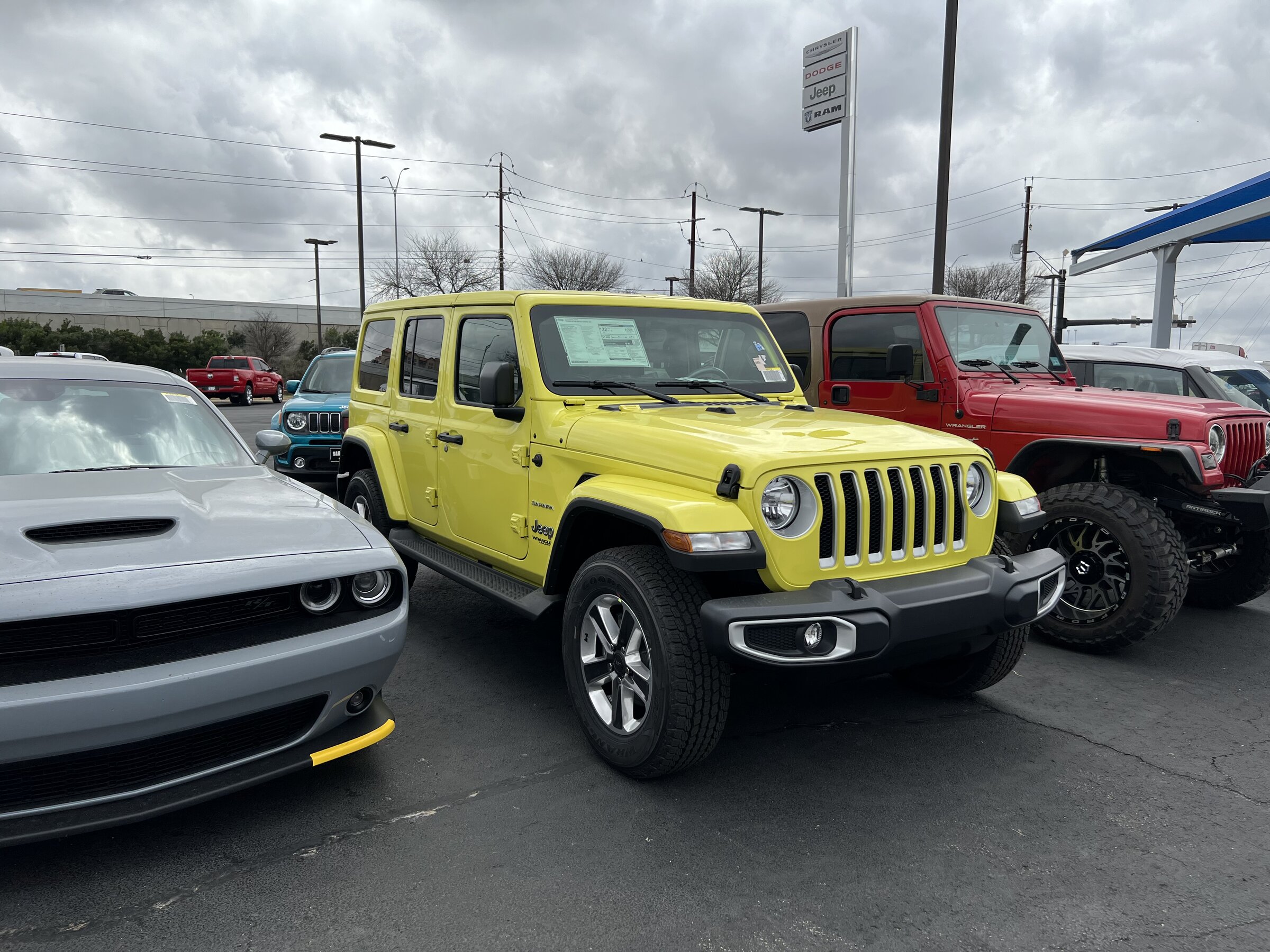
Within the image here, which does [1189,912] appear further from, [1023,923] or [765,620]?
[765,620]

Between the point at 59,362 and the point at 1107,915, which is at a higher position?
the point at 59,362

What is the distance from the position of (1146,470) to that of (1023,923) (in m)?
3.61

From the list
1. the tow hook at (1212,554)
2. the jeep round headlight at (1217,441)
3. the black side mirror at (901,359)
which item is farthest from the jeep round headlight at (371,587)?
the tow hook at (1212,554)

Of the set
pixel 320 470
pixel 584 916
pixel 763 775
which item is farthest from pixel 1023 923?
pixel 320 470

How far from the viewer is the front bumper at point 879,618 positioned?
282 centimetres

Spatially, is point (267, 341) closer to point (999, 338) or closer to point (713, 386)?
point (999, 338)

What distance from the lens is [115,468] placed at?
3.66 m

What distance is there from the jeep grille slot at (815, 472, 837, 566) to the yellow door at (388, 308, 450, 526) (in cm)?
249

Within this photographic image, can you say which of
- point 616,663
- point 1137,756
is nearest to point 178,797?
point 616,663

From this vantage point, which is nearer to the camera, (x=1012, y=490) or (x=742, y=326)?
(x=1012, y=490)

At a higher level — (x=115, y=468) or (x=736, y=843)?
(x=115, y=468)

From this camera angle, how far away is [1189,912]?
2.58 m

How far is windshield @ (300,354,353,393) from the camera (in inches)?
429

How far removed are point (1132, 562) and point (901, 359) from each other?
202 cm
